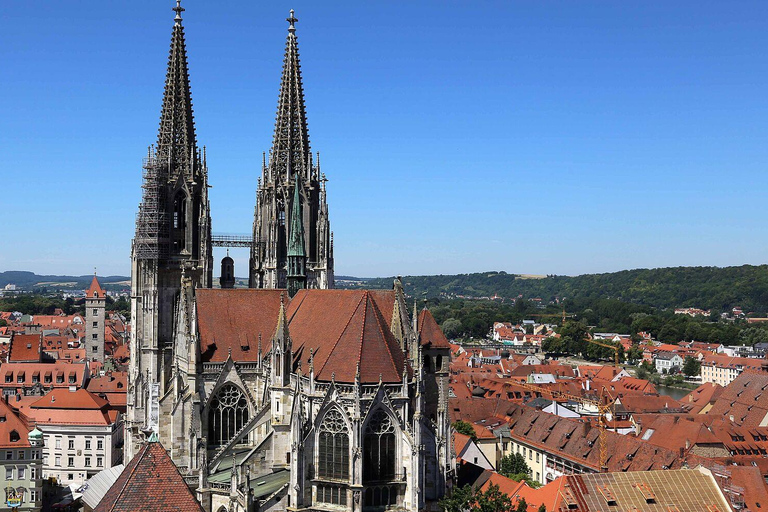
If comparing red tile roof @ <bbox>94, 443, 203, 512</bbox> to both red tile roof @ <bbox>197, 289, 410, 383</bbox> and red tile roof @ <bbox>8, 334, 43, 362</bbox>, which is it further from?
red tile roof @ <bbox>8, 334, 43, 362</bbox>

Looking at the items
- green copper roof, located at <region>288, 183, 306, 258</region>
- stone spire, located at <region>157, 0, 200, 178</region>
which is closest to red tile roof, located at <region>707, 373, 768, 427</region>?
green copper roof, located at <region>288, 183, 306, 258</region>

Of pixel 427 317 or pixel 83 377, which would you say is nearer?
pixel 427 317

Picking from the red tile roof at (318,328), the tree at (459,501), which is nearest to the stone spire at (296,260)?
the red tile roof at (318,328)

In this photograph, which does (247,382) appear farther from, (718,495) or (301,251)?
(718,495)

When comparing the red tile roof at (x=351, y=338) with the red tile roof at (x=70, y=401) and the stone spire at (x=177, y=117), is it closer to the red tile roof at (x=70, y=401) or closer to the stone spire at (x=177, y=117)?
the stone spire at (x=177, y=117)

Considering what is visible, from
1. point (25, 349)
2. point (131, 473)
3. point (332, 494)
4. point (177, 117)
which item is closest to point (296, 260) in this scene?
point (177, 117)

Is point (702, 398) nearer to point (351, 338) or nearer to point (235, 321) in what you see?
point (235, 321)

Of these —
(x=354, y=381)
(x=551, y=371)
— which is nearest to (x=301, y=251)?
(x=354, y=381)
